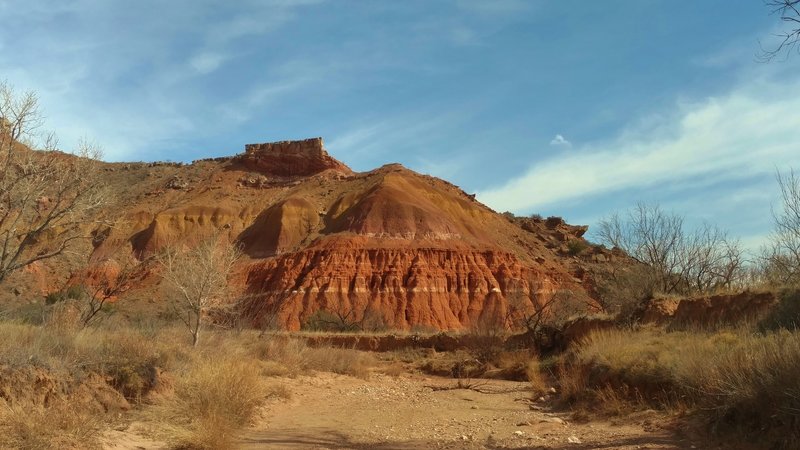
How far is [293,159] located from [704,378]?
259 ft

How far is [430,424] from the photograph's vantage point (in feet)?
42.1

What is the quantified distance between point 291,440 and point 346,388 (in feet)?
32.5

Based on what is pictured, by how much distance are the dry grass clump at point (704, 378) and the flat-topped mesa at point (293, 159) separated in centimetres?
7102

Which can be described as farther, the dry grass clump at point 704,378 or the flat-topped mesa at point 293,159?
the flat-topped mesa at point 293,159

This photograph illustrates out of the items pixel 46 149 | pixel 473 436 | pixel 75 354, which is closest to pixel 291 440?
pixel 473 436

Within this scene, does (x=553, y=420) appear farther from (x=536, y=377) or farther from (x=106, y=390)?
(x=106, y=390)

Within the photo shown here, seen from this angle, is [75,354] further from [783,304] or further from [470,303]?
[470,303]

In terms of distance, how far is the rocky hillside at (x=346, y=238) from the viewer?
59.7 m

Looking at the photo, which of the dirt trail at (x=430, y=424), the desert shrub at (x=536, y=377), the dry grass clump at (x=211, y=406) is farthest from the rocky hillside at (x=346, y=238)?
the dry grass clump at (x=211, y=406)

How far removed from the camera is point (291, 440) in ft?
35.9

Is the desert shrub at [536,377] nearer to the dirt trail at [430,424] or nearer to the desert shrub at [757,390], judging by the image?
the dirt trail at [430,424]

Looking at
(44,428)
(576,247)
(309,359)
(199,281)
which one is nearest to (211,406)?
(44,428)

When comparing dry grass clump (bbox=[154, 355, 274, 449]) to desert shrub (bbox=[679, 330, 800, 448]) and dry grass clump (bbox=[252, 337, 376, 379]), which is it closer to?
desert shrub (bbox=[679, 330, 800, 448])

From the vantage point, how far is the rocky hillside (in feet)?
196
